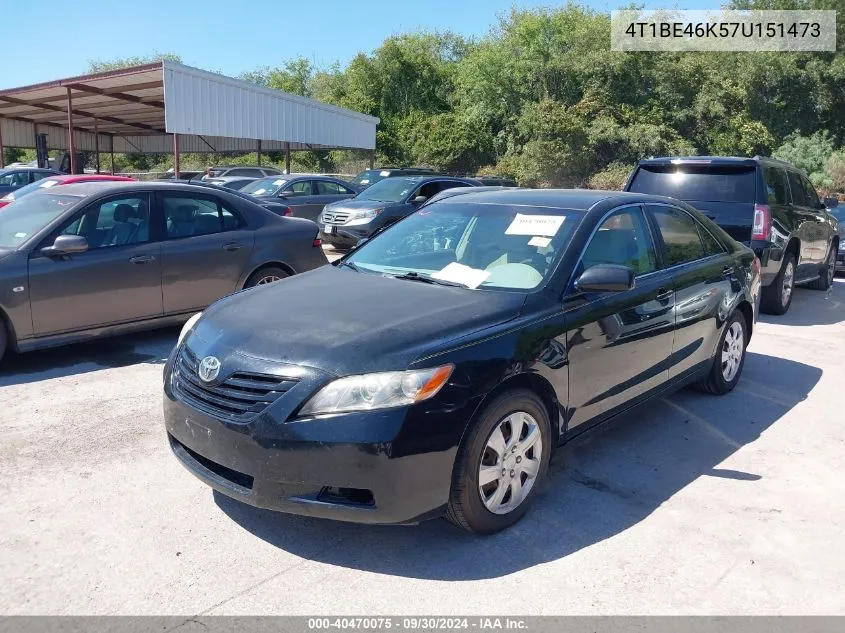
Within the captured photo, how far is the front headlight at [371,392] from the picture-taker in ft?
9.93

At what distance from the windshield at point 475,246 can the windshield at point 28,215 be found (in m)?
3.11

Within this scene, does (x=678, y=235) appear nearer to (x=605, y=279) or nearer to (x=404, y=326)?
(x=605, y=279)

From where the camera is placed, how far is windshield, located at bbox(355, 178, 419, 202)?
13554 mm

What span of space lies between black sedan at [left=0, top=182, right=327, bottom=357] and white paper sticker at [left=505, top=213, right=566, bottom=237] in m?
3.70

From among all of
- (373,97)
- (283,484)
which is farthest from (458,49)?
(283,484)

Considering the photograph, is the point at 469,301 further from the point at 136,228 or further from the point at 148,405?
the point at 136,228

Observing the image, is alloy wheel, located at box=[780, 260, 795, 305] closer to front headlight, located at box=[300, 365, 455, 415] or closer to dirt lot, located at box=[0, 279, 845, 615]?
dirt lot, located at box=[0, 279, 845, 615]

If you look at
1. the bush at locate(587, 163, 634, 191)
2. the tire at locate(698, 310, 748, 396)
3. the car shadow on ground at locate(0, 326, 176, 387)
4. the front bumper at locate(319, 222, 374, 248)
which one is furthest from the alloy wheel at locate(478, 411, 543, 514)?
the bush at locate(587, 163, 634, 191)

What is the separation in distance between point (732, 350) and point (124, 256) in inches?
207

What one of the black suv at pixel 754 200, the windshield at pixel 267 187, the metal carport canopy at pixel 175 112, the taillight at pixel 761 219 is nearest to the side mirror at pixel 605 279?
the black suv at pixel 754 200

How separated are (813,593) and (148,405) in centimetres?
428

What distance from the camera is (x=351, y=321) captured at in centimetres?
346

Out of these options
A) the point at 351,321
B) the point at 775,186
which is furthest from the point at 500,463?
the point at 775,186
